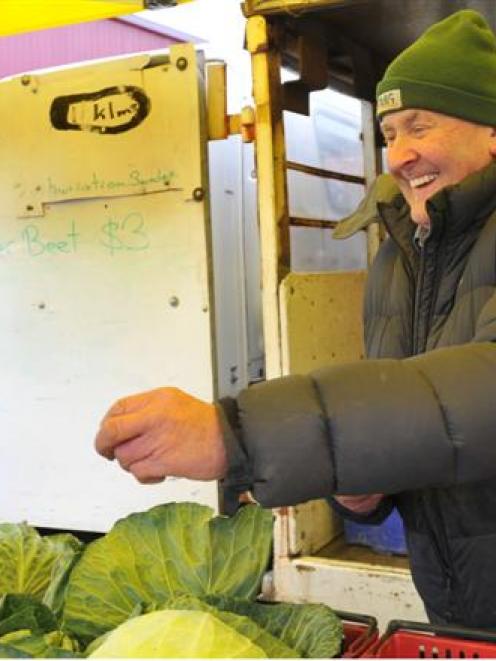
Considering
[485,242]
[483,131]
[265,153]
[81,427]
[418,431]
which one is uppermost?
[265,153]

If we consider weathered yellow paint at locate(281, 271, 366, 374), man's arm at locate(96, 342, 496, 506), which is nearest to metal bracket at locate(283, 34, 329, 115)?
weathered yellow paint at locate(281, 271, 366, 374)

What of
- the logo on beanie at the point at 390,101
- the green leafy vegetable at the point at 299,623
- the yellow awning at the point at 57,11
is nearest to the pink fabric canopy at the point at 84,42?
the yellow awning at the point at 57,11

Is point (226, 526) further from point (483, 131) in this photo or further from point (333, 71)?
point (333, 71)

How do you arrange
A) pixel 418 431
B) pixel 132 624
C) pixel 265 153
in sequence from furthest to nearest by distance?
1. pixel 265 153
2. pixel 132 624
3. pixel 418 431

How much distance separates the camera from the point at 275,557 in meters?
2.77

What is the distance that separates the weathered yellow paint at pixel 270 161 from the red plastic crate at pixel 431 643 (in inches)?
64.0

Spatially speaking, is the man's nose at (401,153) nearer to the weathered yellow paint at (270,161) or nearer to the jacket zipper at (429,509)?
the jacket zipper at (429,509)

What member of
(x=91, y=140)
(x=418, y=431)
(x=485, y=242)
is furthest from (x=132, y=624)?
(x=91, y=140)

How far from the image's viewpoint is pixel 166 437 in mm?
901

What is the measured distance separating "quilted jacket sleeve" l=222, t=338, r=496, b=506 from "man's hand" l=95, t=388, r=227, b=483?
1.3 inches

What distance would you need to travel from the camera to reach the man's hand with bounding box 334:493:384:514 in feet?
4.64

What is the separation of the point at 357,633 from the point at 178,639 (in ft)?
1.02

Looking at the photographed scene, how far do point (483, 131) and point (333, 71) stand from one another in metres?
1.96

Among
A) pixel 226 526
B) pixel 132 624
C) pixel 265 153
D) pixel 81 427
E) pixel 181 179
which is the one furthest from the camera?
pixel 81 427
